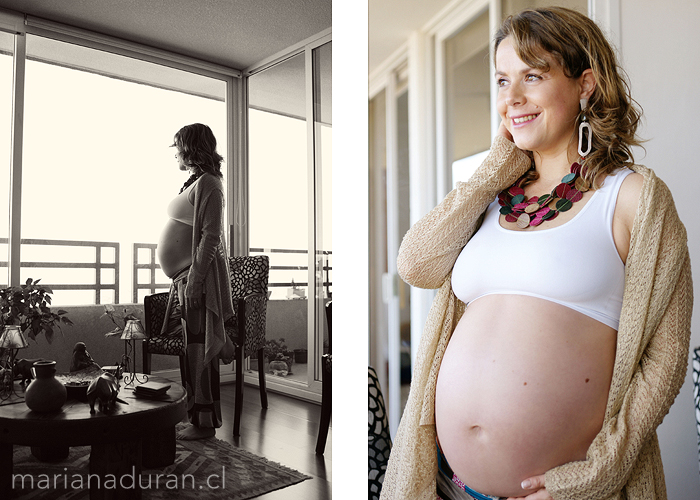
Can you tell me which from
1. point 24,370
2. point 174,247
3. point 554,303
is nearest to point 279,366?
point 174,247

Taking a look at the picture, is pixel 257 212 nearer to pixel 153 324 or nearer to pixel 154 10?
pixel 153 324

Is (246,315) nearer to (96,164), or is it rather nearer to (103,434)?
(103,434)

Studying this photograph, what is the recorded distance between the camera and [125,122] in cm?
147

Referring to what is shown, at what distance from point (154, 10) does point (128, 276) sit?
797 mm

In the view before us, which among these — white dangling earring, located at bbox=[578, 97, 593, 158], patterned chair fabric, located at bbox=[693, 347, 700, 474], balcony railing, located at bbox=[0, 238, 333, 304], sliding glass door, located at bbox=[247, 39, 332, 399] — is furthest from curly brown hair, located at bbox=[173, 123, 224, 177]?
patterned chair fabric, located at bbox=[693, 347, 700, 474]

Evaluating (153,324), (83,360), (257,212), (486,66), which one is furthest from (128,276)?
(486,66)

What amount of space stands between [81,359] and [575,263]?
130 centimetres

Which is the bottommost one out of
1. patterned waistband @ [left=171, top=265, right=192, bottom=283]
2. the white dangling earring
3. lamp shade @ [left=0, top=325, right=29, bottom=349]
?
lamp shade @ [left=0, top=325, right=29, bottom=349]

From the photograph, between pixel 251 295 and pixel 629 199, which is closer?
pixel 629 199

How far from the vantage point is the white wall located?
1.23m

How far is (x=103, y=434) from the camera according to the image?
4.53 feet

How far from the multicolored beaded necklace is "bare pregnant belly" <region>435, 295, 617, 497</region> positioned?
6.8 inches

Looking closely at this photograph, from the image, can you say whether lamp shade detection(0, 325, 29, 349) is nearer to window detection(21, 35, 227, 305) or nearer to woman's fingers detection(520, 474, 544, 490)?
window detection(21, 35, 227, 305)

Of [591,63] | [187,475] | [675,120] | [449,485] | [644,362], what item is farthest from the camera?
[187,475]
